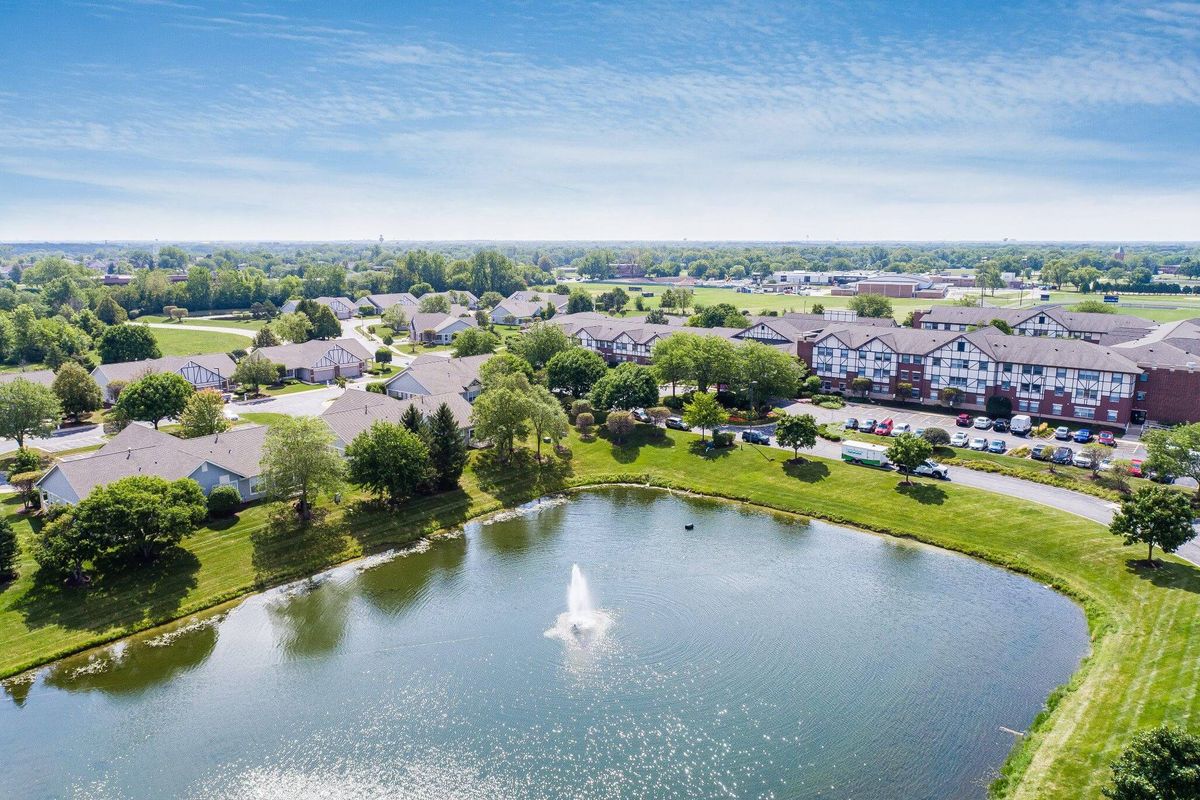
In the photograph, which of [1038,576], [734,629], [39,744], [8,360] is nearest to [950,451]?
[1038,576]

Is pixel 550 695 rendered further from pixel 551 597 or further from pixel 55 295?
pixel 55 295

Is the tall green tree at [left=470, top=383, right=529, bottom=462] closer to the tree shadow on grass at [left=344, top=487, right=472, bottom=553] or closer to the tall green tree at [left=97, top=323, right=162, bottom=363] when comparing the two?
the tree shadow on grass at [left=344, top=487, right=472, bottom=553]

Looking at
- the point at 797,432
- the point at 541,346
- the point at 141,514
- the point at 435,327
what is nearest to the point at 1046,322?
the point at 797,432

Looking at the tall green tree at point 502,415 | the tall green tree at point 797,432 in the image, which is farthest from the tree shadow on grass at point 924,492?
the tall green tree at point 502,415

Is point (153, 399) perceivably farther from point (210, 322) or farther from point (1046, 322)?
point (1046, 322)

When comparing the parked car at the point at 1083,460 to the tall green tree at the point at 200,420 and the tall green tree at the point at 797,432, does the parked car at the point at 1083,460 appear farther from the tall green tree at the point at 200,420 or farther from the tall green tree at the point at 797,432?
the tall green tree at the point at 200,420
